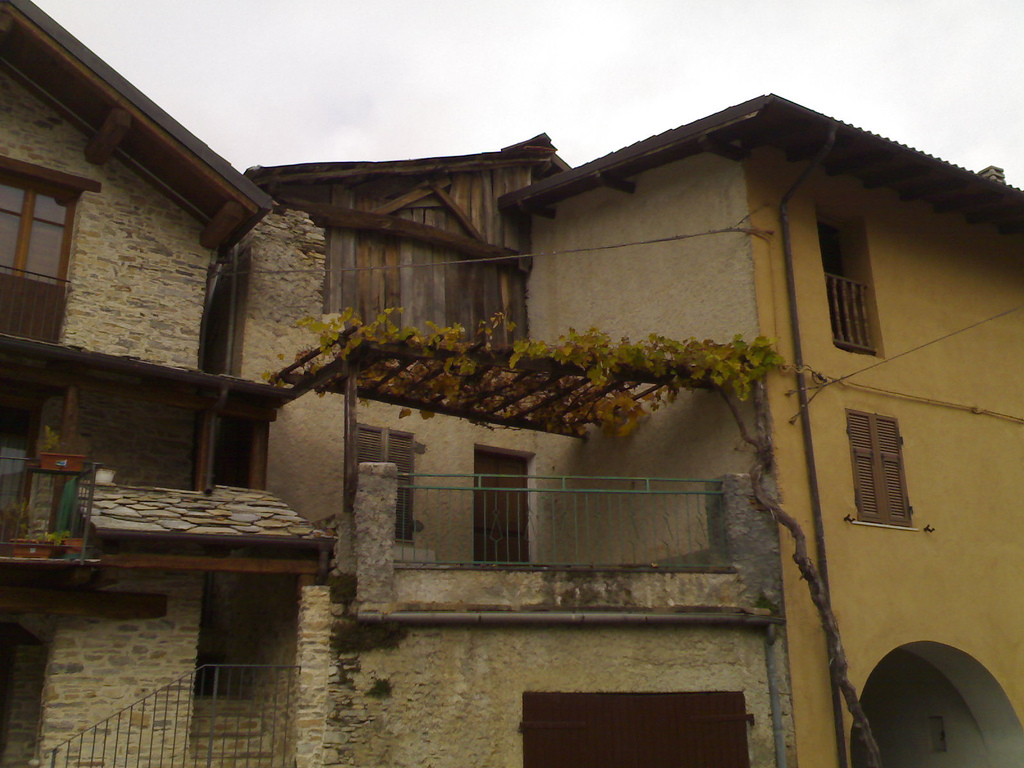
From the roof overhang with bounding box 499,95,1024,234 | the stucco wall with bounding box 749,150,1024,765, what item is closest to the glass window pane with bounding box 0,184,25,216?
the roof overhang with bounding box 499,95,1024,234

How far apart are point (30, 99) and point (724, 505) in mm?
8424

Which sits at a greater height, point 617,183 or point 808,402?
point 617,183

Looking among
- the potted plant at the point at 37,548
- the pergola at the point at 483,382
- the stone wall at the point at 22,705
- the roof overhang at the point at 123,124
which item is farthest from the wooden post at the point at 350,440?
the stone wall at the point at 22,705

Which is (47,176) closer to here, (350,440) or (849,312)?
(350,440)

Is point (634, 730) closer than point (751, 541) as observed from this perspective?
Yes

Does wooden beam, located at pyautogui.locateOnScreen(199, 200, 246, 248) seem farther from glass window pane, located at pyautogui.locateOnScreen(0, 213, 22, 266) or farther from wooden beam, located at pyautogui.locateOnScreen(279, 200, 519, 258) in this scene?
glass window pane, located at pyautogui.locateOnScreen(0, 213, 22, 266)

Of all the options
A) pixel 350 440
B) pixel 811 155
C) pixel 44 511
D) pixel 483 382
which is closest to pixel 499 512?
pixel 483 382

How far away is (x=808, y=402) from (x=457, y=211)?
541 centimetres

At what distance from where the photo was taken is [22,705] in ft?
34.6

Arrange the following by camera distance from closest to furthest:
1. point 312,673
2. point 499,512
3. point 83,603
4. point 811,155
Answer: point 312,673, point 83,603, point 811,155, point 499,512

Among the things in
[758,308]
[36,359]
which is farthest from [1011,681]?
[36,359]

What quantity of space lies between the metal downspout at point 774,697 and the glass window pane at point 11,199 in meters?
8.66

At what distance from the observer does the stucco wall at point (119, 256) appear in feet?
36.4

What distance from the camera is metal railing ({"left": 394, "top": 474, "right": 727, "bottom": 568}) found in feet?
32.7
